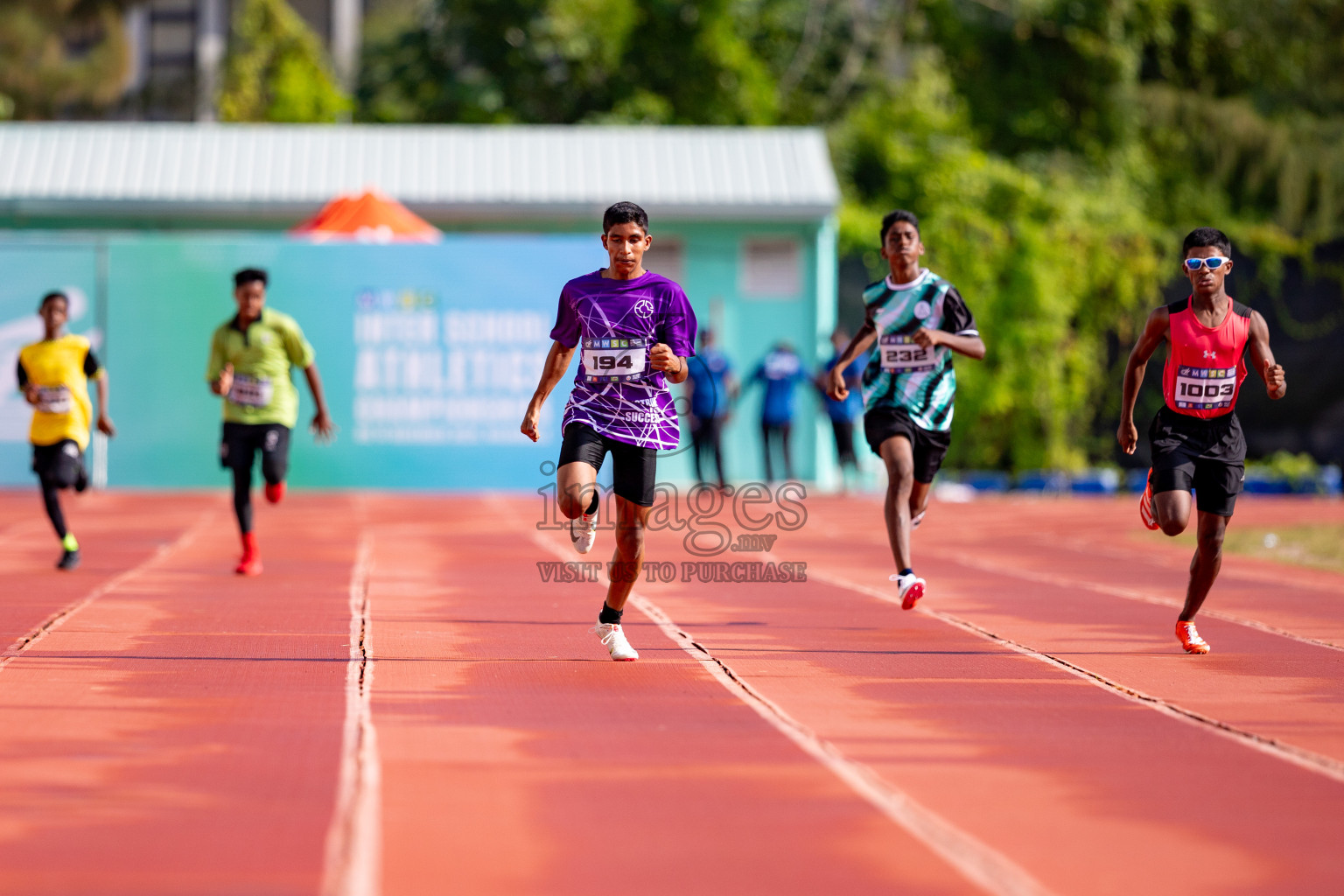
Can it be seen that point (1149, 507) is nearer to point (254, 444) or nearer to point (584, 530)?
point (584, 530)

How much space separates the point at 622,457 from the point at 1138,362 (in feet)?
8.79

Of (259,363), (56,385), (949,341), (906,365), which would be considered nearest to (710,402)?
(259,363)

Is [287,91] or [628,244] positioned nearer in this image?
[628,244]

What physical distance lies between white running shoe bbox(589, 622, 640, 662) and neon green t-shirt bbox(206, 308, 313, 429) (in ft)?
14.5

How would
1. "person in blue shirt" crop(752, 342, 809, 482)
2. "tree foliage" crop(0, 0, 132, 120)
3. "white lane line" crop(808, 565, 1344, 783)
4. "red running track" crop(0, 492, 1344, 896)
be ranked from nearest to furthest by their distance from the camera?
"red running track" crop(0, 492, 1344, 896), "white lane line" crop(808, 565, 1344, 783), "person in blue shirt" crop(752, 342, 809, 482), "tree foliage" crop(0, 0, 132, 120)

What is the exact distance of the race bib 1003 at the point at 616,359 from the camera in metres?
7.85

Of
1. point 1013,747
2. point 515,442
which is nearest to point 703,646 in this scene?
point 1013,747

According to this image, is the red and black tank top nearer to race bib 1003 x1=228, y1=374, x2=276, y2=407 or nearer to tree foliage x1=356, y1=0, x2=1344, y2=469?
race bib 1003 x1=228, y1=374, x2=276, y2=407

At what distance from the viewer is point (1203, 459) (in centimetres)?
856

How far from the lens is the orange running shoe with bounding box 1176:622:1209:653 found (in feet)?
28.3

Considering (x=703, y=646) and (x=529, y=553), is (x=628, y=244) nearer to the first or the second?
(x=703, y=646)

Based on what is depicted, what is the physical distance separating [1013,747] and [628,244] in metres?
2.80

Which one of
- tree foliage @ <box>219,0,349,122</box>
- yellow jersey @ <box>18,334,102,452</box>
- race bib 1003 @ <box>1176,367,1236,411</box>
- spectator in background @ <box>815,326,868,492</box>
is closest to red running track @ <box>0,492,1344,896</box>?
yellow jersey @ <box>18,334,102,452</box>

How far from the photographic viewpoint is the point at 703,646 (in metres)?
8.73
